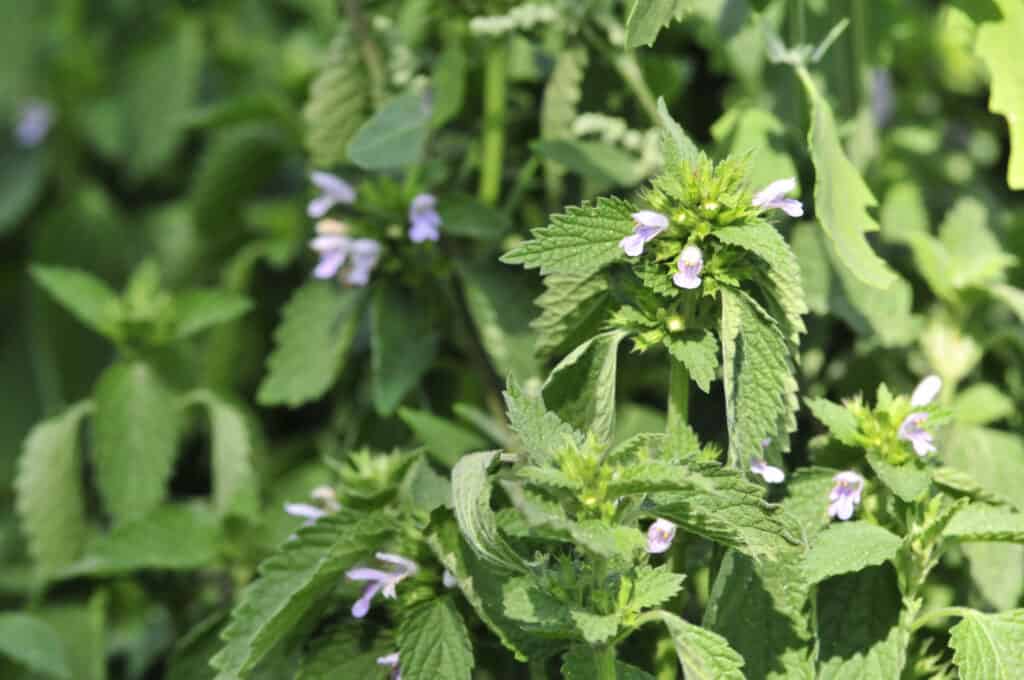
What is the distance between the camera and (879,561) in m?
0.89

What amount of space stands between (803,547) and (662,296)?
211 millimetres

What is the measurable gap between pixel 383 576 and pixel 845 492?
0.37 meters

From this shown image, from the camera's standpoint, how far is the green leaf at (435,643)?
0.93 meters

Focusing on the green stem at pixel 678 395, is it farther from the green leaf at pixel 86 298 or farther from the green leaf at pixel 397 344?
the green leaf at pixel 86 298

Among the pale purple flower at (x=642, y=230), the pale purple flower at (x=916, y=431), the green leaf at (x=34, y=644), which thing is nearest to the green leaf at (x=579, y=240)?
the pale purple flower at (x=642, y=230)

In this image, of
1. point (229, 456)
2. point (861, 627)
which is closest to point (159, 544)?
point (229, 456)

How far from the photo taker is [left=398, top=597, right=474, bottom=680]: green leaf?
93 centimetres

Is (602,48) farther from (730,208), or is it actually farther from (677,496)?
(677,496)

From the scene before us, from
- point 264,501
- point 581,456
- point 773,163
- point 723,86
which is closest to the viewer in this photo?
point 581,456

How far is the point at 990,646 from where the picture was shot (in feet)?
2.99

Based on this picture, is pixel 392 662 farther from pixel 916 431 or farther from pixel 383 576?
pixel 916 431

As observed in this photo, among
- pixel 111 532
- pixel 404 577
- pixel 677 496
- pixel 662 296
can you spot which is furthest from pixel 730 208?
pixel 111 532

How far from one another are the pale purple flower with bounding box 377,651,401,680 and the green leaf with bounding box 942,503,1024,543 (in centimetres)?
43

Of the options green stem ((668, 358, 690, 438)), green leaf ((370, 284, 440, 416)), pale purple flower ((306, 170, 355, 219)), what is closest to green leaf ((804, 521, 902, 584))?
green stem ((668, 358, 690, 438))
